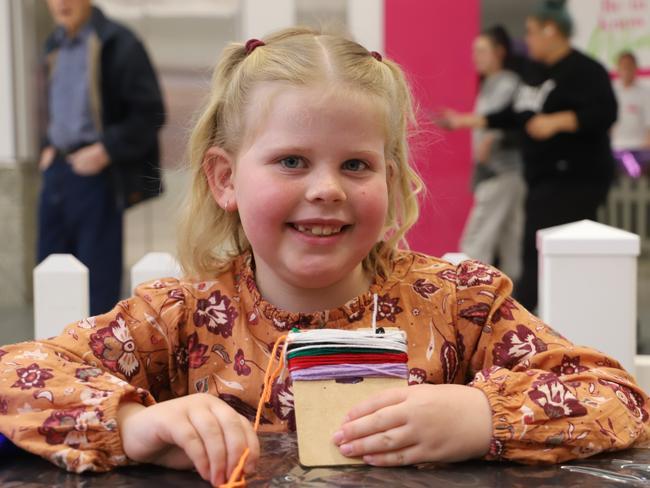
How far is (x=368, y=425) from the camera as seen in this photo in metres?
1.14

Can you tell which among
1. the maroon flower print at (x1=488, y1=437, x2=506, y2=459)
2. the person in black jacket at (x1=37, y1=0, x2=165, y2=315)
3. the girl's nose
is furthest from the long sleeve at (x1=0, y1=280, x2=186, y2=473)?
the person in black jacket at (x1=37, y1=0, x2=165, y2=315)

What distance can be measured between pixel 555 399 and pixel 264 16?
4.55m

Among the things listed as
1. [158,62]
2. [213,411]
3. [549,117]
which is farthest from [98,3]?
[213,411]

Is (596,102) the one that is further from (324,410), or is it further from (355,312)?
(324,410)

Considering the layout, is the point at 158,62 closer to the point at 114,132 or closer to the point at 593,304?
the point at 114,132

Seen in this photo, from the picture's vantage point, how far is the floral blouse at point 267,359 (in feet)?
4.03

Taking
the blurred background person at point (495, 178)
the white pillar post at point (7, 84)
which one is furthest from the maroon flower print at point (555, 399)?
the white pillar post at point (7, 84)

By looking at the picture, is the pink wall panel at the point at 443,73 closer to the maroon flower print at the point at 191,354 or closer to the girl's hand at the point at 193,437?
the maroon flower print at the point at 191,354

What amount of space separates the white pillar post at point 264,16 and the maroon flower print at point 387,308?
13.2ft

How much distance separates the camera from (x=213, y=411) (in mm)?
1178

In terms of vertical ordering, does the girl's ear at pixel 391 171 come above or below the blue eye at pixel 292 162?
below

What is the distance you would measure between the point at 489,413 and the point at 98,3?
198 inches

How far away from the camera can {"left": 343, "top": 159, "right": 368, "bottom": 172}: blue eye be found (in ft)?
4.79

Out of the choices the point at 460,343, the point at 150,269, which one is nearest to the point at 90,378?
the point at 460,343
